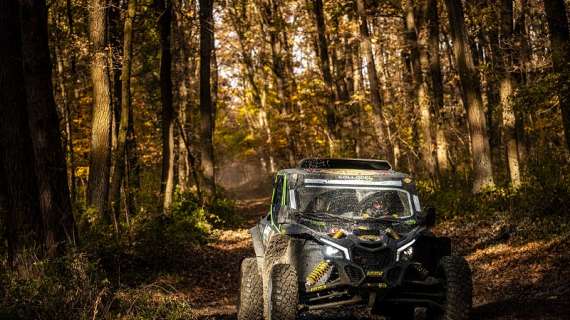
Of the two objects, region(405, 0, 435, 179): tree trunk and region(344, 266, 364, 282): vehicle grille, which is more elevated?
region(405, 0, 435, 179): tree trunk

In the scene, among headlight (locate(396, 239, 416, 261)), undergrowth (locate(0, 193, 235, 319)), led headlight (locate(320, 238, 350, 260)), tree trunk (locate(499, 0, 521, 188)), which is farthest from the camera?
tree trunk (locate(499, 0, 521, 188))

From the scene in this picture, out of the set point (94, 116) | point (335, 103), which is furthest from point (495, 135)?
point (94, 116)

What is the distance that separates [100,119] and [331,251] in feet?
32.0

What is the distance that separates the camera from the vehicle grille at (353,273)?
7406 mm

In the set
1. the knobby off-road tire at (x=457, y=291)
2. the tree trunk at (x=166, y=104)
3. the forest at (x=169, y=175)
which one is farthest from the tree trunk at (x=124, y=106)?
the knobby off-road tire at (x=457, y=291)

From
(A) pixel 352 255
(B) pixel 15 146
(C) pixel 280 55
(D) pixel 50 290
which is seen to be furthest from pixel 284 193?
(C) pixel 280 55

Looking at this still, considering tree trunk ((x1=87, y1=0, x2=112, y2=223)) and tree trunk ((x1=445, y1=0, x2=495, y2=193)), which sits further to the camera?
tree trunk ((x1=445, y1=0, x2=495, y2=193))

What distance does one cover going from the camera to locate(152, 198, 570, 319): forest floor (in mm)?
8969

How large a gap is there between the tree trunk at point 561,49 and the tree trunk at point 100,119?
9964 millimetres

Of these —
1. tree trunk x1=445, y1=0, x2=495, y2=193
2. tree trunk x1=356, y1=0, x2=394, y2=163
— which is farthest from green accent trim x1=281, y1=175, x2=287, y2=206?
tree trunk x1=356, y1=0, x2=394, y2=163

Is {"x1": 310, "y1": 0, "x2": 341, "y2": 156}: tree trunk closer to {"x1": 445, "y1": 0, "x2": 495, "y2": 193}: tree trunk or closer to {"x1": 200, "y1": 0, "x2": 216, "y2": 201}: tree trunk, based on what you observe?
{"x1": 200, "y1": 0, "x2": 216, "y2": 201}: tree trunk

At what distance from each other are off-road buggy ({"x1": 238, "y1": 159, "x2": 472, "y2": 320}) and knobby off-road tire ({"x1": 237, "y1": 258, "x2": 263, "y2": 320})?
1cm

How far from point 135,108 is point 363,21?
12506 millimetres

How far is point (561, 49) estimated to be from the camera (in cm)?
1329
